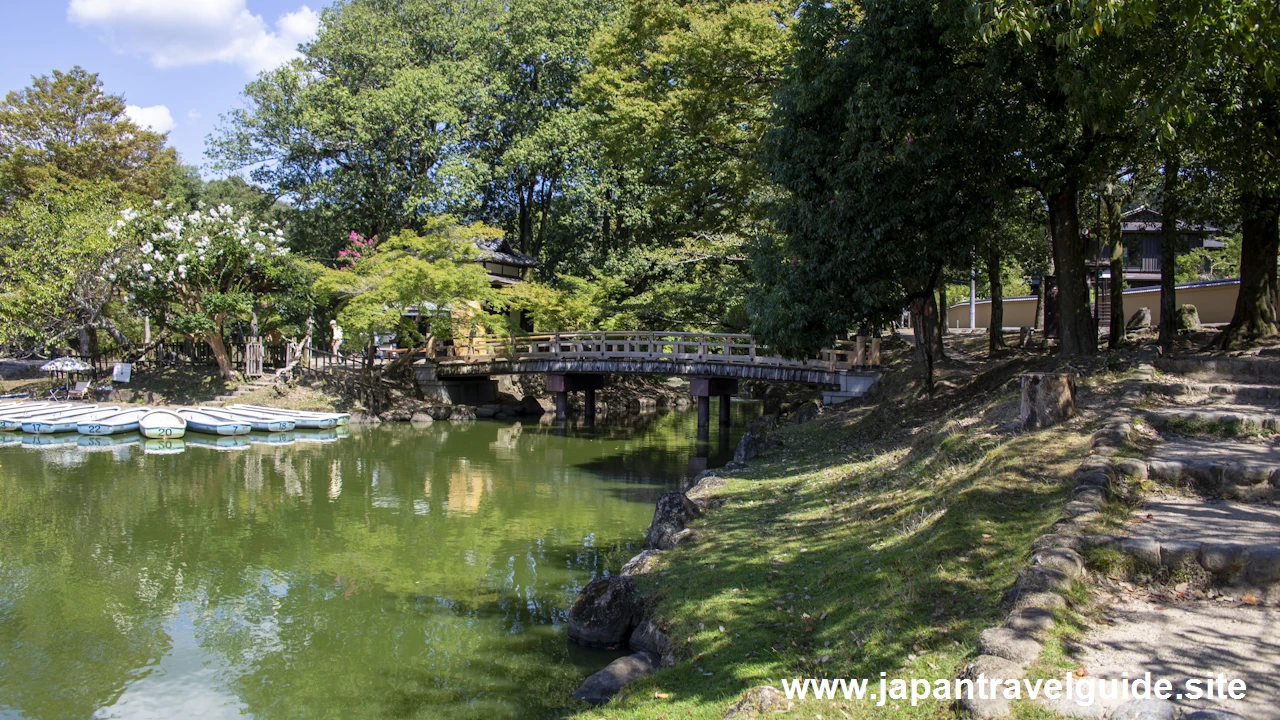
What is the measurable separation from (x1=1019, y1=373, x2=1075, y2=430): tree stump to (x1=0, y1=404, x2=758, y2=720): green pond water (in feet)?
17.9

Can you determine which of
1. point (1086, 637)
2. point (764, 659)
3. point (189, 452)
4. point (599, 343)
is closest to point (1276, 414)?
point (1086, 637)

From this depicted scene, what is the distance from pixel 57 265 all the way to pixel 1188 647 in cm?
3443

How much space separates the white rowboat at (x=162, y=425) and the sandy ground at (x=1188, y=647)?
25.7 meters

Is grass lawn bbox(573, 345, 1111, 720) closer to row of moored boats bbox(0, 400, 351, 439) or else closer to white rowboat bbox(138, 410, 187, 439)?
row of moored boats bbox(0, 400, 351, 439)

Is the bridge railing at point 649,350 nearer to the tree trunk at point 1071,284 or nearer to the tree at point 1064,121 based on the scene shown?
the tree trunk at point 1071,284

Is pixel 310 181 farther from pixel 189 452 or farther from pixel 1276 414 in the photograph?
pixel 1276 414

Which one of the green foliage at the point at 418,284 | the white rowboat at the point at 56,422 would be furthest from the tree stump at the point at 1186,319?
the white rowboat at the point at 56,422

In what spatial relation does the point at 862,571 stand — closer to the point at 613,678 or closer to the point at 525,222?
the point at 613,678

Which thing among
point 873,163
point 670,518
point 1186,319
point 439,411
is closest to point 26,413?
point 439,411

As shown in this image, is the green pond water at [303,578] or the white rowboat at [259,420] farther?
the white rowboat at [259,420]

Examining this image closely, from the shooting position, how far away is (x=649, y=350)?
2733cm

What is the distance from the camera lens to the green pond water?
26.3 feet

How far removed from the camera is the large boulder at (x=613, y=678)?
7.16 metres

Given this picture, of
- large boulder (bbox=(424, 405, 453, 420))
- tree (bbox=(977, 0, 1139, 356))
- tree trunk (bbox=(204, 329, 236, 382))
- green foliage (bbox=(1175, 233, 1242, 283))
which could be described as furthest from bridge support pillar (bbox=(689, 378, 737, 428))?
green foliage (bbox=(1175, 233, 1242, 283))
